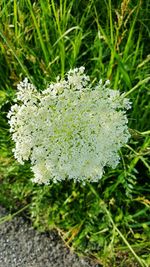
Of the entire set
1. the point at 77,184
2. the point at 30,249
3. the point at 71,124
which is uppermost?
the point at 71,124

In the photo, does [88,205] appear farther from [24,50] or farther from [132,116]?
[24,50]

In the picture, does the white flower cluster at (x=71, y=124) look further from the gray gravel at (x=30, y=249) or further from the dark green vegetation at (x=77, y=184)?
the gray gravel at (x=30, y=249)

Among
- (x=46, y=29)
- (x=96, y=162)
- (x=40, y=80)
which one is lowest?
(x=96, y=162)

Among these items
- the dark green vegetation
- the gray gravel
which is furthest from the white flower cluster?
the gray gravel

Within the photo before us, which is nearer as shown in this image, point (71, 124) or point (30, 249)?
point (71, 124)

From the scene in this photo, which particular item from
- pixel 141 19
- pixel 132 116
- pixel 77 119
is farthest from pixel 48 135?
pixel 141 19

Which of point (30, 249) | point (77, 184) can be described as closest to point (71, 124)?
point (77, 184)

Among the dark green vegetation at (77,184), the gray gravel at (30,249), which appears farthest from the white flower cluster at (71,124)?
the gray gravel at (30,249)

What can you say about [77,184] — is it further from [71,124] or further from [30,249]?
[71,124]
